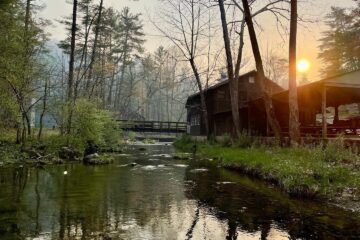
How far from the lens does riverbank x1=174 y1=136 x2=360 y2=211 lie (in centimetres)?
961

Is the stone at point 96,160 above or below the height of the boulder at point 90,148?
below

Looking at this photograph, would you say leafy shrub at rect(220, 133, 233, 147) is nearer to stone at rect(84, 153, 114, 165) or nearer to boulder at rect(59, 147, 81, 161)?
stone at rect(84, 153, 114, 165)

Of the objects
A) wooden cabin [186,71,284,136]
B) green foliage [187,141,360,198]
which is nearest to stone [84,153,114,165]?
green foliage [187,141,360,198]

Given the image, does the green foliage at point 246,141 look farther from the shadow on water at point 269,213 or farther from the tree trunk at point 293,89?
the shadow on water at point 269,213

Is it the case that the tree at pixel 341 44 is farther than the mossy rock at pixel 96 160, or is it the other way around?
the tree at pixel 341 44

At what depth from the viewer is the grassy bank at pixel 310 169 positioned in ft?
32.0

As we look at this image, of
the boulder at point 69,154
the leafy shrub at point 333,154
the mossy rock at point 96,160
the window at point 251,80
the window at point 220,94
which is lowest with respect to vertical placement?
the mossy rock at point 96,160

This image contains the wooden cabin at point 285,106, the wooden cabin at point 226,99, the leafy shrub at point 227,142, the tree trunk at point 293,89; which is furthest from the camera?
the wooden cabin at point 226,99

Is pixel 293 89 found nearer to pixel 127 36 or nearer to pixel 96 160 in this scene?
pixel 96 160

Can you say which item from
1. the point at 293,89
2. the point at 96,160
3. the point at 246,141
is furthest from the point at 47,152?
the point at 293,89

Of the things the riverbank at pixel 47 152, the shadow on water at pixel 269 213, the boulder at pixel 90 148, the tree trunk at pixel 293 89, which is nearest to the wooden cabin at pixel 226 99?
the boulder at pixel 90 148

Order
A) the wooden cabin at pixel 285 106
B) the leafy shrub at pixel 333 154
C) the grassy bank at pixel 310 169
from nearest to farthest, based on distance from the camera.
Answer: the grassy bank at pixel 310 169 < the leafy shrub at pixel 333 154 < the wooden cabin at pixel 285 106

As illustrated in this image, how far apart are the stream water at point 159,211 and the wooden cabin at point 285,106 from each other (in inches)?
347

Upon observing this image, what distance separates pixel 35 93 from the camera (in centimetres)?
2284
